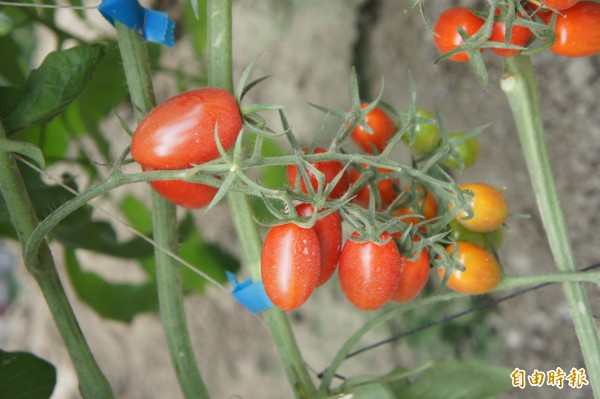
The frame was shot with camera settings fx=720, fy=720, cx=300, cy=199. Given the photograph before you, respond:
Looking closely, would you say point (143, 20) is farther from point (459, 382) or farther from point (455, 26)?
point (459, 382)

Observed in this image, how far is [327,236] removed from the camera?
0.58 meters

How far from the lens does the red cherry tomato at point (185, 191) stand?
612 millimetres

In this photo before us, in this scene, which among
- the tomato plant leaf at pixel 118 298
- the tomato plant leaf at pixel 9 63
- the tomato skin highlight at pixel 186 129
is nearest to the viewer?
the tomato skin highlight at pixel 186 129

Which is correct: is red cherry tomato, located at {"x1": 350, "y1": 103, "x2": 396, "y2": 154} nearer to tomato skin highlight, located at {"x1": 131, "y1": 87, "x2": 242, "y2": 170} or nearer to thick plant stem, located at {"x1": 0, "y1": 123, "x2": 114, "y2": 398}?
tomato skin highlight, located at {"x1": 131, "y1": 87, "x2": 242, "y2": 170}

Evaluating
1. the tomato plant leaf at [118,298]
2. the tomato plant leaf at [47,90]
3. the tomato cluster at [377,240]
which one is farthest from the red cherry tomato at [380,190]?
the tomato plant leaf at [118,298]

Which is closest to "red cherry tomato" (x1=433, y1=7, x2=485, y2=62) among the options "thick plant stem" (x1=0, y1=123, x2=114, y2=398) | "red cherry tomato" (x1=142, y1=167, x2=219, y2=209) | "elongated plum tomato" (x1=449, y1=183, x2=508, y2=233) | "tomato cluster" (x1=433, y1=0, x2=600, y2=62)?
"tomato cluster" (x1=433, y1=0, x2=600, y2=62)

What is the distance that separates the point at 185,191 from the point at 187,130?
0.11 m

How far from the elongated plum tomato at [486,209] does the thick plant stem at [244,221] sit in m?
0.19

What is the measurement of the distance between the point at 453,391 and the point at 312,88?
80 cm

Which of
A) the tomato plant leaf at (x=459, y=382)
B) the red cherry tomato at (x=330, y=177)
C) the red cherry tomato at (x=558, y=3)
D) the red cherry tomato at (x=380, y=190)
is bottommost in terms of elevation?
the tomato plant leaf at (x=459, y=382)

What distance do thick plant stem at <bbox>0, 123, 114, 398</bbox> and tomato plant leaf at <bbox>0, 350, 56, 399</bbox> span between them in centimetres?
8

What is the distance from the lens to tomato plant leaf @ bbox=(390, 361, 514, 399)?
71 cm

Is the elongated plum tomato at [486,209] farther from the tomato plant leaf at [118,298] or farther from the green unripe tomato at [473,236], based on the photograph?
the tomato plant leaf at [118,298]

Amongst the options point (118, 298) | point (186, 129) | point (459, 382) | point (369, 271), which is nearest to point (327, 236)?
point (369, 271)
